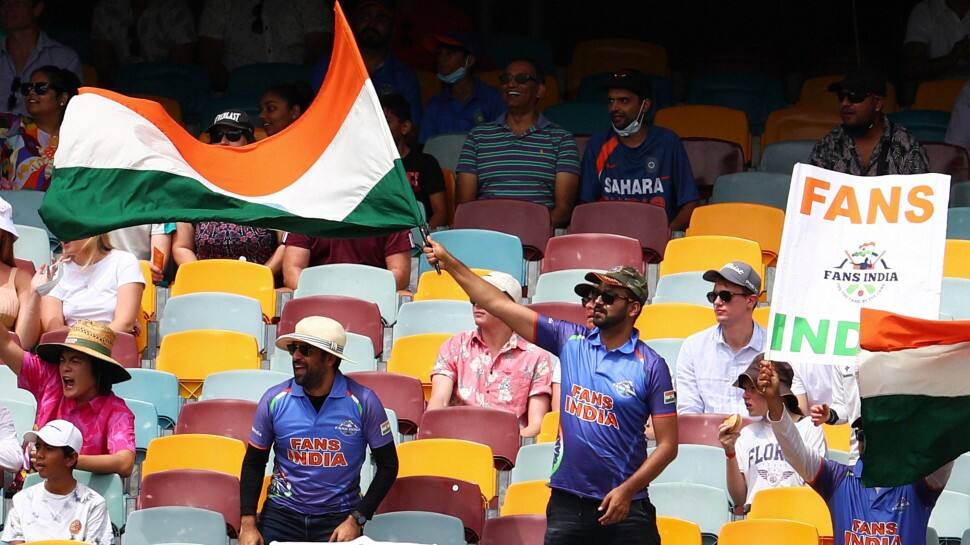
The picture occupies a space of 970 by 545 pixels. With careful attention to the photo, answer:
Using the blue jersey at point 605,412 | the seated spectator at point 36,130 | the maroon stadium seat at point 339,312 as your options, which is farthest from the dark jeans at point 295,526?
the seated spectator at point 36,130

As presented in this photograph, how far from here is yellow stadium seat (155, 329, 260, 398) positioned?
9828 millimetres

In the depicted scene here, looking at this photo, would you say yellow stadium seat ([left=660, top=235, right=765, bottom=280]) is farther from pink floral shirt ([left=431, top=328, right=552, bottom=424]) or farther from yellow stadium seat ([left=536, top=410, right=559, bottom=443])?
yellow stadium seat ([left=536, top=410, right=559, bottom=443])

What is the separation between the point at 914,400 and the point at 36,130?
6462mm

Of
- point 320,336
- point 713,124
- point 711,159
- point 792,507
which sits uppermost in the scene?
point 713,124

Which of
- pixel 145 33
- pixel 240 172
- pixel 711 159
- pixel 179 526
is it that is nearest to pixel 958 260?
pixel 711 159

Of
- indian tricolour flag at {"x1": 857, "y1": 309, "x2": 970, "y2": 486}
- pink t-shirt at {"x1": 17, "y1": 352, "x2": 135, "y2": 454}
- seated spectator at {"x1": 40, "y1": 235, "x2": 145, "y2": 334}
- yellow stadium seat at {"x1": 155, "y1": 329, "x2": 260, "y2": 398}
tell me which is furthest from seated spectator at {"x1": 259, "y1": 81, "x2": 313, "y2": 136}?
indian tricolour flag at {"x1": 857, "y1": 309, "x2": 970, "y2": 486}

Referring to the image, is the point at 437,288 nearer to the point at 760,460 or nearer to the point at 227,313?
the point at 227,313

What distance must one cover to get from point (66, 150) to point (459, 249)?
126 inches

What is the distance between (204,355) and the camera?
32.3ft

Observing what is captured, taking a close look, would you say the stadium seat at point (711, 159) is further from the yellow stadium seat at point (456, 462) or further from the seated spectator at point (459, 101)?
the yellow stadium seat at point (456, 462)

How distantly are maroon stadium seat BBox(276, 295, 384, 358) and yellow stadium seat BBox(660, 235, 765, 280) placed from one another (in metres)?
1.68

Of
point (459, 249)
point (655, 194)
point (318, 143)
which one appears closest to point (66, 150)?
point (318, 143)

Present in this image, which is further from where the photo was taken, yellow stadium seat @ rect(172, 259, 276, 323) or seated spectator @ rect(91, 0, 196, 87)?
seated spectator @ rect(91, 0, 196, 87)

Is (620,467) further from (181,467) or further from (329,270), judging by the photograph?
(329,270)
